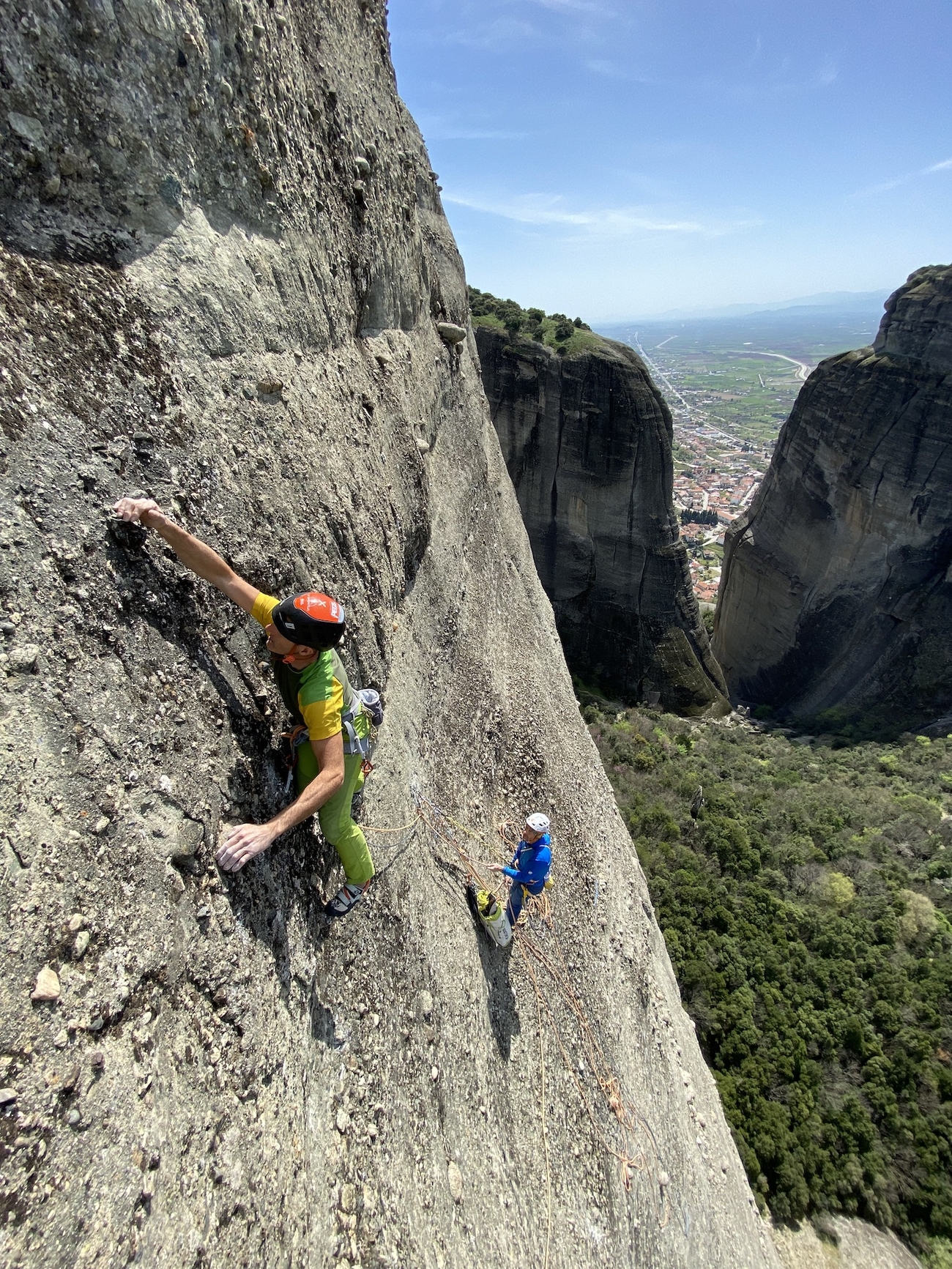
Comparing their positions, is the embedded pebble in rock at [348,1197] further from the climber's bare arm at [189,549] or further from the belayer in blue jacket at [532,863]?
the climber's bare arm at [189,549]

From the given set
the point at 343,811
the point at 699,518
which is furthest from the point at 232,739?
the point at 699,518

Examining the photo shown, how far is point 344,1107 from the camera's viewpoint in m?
4.15

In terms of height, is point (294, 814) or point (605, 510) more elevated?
point (294, 814)

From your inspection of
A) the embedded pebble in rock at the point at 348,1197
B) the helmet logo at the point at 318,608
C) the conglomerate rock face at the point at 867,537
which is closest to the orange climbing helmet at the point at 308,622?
the helmet logo at the point at 318,608

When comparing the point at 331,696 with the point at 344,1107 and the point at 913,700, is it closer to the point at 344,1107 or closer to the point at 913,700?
the point at 344,1107

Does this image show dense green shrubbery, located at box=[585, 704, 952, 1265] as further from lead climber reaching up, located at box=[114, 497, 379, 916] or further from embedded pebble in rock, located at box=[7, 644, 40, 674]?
embedded pebble in rock, located at box=[7, 644, 40, 674]

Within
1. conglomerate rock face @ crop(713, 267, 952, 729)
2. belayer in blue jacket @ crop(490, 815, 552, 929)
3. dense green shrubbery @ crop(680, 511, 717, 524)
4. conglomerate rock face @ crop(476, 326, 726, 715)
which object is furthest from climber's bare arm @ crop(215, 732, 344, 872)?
dense green shrubbery @ crop(680, 511, 717, 524)

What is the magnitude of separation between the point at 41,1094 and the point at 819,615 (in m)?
37.3

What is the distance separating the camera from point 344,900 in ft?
15.0

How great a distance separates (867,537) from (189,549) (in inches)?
1408

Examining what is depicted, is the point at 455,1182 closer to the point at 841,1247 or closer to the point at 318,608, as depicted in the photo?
the point at 318,608

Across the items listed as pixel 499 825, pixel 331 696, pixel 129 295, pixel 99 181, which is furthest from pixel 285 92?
pixel 499 825

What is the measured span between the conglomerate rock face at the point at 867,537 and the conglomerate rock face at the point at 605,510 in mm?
6911

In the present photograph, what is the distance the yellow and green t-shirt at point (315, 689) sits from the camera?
3.66 metres
